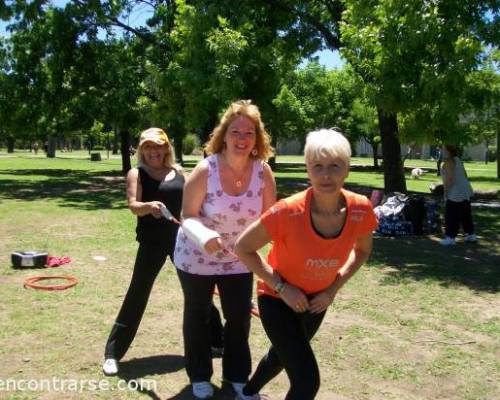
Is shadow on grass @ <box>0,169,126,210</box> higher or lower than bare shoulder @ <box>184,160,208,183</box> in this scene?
lower

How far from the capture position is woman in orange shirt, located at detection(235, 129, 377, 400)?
2.81 meters

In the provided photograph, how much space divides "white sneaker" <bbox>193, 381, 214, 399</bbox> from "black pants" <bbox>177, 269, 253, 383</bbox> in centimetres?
3

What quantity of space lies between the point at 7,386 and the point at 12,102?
21.9 meters

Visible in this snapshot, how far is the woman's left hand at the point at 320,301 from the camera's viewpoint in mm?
2996

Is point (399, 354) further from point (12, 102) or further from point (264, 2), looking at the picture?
point (12, 102)

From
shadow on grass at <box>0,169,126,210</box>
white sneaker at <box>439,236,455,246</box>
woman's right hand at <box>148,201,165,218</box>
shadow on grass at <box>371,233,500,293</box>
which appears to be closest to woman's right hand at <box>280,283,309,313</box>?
woman's right hand at <box>148,201,165,218</box>

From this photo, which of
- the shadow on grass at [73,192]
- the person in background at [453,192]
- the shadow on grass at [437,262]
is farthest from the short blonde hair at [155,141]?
the shadow on grass at [73,192]

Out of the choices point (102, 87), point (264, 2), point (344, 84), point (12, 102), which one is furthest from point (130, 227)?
point (344, 84)

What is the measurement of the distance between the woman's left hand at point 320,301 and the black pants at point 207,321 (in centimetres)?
77

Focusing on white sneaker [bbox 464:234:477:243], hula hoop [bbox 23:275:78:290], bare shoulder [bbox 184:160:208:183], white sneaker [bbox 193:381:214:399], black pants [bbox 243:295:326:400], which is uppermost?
bare shoulder [bbox 184:160:208:183]

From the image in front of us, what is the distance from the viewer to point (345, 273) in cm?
312

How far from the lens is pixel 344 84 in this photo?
3809cm

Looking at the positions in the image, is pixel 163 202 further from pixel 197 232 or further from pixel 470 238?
pixel 470 238

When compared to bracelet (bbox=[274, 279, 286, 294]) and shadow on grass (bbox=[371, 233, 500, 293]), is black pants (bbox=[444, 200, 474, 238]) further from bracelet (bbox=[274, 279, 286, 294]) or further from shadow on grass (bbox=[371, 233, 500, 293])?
bracelet (bbox=[274, 279, 286, 294])
